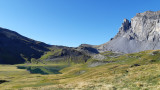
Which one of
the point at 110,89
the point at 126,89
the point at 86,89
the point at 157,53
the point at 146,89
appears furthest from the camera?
the point at 157,53

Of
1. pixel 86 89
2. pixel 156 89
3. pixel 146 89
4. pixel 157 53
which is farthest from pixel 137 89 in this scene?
pixel 157 53

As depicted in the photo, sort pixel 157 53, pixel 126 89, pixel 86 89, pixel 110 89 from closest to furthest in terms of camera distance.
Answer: pixel 126 89 < pixel 110 89 < pixel 86 89 < pixel 157 53

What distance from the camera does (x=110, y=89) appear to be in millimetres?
26375

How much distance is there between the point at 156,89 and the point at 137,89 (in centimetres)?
334

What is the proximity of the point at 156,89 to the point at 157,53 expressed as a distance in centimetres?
12693

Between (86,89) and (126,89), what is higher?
(126,89)

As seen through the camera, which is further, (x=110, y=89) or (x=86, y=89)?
(x=86, y=89)

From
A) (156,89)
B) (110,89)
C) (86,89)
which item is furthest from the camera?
(86,89)

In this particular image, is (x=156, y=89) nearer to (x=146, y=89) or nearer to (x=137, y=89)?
(x=146, y=89)

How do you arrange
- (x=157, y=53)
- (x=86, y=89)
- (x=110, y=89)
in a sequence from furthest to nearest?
(x=157, y=53), (x=86, y=89), (x=110, y=89)

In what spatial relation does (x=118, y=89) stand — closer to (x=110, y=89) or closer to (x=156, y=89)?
(x=110, y=89)

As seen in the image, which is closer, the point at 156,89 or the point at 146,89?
the point at 156,89

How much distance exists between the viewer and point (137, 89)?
2309cm

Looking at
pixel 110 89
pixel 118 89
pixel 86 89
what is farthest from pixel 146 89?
pixel 86 89
